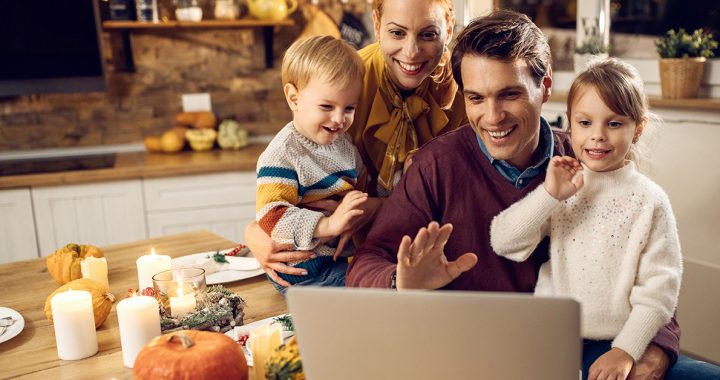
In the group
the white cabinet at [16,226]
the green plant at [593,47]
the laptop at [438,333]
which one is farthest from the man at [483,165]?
the white cabinet at [16,226]

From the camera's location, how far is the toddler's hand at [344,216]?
1.50m

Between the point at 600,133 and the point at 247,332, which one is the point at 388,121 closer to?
the point at 600,133

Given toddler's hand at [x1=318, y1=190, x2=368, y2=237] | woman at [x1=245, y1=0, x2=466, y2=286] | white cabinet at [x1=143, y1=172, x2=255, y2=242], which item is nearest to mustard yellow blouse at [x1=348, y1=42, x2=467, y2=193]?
woman at [x1=245, y1=0, x2=466, y2=286]

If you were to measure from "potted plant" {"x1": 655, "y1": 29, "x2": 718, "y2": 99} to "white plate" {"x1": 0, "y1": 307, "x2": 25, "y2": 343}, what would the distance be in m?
2.46

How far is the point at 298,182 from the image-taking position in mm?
1676

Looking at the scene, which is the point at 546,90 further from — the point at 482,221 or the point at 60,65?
the point at 60,65

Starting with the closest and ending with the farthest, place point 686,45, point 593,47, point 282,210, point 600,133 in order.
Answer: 1. point 600,133
2. point 282,210
3. point 686,45
4. point 593,47

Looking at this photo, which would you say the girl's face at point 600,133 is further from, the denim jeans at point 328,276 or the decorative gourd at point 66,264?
the decorative gourd at point 66,264

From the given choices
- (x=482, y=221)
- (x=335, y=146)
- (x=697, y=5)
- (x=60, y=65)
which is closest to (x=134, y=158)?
(x=60, y=65)

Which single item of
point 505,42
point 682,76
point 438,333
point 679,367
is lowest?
point 679,367

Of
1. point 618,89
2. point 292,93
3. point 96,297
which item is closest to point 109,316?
point 96,297

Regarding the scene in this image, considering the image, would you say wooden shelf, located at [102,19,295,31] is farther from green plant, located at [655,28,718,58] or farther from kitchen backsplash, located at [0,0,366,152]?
green plant, located at [655,28,718,58]

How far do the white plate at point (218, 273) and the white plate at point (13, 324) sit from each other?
42 centimetres

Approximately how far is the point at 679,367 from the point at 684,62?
5.56ft
